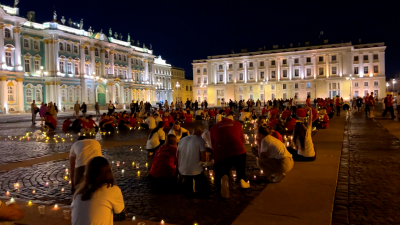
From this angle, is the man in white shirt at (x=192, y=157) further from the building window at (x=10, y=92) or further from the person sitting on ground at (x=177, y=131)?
the building window at (x=10, y=92)

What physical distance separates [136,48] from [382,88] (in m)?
61.7

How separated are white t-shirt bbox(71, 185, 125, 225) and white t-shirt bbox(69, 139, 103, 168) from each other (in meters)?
2.59

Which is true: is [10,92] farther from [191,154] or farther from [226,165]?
[226,165]

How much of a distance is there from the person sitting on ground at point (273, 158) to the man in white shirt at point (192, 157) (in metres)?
1.53

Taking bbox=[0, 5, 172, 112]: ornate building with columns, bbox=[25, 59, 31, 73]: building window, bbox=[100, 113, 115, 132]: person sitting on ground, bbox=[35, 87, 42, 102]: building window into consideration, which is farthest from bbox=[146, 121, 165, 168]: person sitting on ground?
bbox=[35, 87, 42, 102]: building window

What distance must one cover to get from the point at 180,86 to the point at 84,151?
9766 centimetres

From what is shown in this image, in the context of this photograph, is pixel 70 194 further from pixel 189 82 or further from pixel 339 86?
pixel 189 82

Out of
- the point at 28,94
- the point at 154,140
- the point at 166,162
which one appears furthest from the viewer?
the point at 28,94

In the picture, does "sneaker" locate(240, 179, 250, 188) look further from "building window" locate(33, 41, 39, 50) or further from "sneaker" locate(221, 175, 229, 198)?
"building window" locate(33, 41, 39, 50)

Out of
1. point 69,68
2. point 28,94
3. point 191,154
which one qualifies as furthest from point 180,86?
point 191,154

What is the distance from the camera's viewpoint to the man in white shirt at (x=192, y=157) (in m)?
6.33

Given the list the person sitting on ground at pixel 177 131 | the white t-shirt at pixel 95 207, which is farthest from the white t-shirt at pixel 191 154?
the person sitting on ground at pixel 177 131

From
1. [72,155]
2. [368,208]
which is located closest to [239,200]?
[368,208]

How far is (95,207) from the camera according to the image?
334cm
